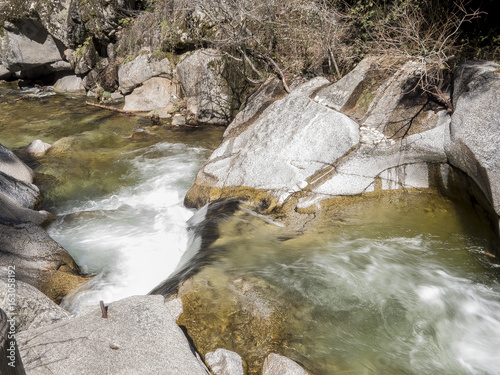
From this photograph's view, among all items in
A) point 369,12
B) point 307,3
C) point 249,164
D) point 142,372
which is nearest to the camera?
point 142,372

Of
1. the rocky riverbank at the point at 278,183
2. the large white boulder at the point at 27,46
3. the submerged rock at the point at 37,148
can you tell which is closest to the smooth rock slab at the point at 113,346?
the rocky riverbank at the point at 278,183

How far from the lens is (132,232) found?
711 centimetres

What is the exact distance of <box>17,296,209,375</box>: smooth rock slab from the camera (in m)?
2.62

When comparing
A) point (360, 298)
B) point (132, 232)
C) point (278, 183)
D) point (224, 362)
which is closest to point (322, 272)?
point (360, 298)

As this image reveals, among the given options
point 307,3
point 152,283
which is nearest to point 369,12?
point 307,3

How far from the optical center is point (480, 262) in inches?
196

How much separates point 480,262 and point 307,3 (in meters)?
8.16

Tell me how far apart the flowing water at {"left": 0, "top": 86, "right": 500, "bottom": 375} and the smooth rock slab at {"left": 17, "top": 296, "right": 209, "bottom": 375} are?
0.59 m

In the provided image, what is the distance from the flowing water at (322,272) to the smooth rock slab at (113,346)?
1.93 feet

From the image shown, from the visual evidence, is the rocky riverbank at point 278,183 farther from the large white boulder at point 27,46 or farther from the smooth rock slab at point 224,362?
the large white boulder at point 27,46

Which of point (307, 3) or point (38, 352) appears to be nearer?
point (38, 352)

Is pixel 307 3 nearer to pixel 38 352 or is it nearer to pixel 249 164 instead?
pixel 249 164

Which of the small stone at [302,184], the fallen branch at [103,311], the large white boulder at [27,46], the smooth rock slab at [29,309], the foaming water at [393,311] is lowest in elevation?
the foaming water at [393,311]

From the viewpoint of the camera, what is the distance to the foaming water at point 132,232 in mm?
5461
